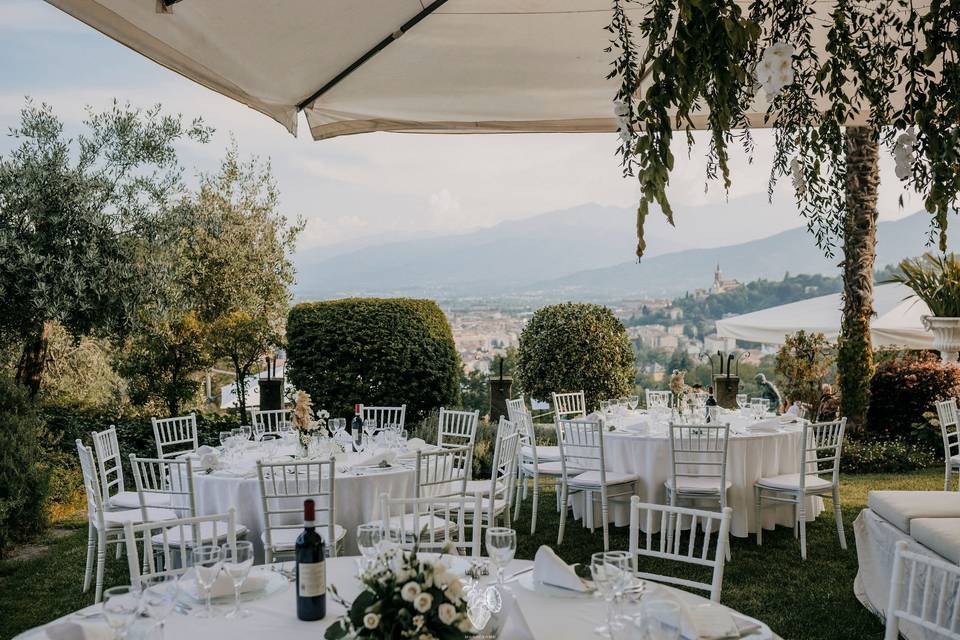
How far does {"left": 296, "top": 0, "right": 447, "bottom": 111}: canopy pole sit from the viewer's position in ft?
11.9

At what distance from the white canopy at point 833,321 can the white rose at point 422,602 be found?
32.9 ft

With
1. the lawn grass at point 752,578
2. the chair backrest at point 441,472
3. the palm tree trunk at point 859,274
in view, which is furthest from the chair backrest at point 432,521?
the palm tree trunk at point 859,274

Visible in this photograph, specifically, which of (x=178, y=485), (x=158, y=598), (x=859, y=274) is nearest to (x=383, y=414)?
(x=178, y=485)

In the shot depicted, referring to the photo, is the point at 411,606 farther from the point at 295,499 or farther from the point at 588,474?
the point at 588,474

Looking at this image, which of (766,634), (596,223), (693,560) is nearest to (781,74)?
(766,634)

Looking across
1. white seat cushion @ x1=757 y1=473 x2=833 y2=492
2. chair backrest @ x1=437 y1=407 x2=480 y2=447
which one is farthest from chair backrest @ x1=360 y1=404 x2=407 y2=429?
white seat cushion @ x1=757 y1=473 x2=833 y2=492

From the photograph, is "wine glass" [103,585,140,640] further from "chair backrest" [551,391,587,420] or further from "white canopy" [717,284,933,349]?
"white canopy" [717,284,933,349]

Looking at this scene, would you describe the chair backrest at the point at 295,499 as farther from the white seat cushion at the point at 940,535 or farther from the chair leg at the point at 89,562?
the white seat cushion at the point at 940,535

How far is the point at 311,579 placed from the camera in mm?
2549

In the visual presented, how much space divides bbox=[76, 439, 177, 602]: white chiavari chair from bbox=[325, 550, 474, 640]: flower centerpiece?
11.8 feet

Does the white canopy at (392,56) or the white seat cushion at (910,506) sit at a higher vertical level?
the white canopy at (392,56)

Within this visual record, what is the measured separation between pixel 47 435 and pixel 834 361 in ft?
32.0

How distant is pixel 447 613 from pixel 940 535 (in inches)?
148

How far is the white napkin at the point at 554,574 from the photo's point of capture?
2830 mm
